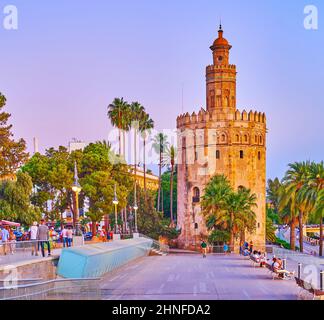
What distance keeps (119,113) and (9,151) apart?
31886 millimetres

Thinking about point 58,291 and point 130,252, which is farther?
point 130,252

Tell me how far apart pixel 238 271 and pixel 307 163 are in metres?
35.7

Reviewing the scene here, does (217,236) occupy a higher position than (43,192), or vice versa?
(43,192)

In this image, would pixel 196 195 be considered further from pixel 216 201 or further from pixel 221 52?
pixel 221 52

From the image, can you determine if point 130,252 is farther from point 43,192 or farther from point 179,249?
point 179,249

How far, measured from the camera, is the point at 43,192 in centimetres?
6412

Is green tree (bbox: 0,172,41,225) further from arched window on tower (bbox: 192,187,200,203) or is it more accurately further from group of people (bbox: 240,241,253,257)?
arched window on tower (bbox: 192,187,200,203)

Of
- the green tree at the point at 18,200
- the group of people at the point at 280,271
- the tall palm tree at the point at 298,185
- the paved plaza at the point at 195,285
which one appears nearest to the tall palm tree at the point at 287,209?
the tall palm tree at the point at 298,185

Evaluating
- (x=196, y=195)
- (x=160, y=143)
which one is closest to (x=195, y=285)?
(x=196, y=195)

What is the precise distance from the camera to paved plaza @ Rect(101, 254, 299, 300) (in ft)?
78.5

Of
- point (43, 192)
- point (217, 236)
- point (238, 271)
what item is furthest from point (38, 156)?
point (238, 271)

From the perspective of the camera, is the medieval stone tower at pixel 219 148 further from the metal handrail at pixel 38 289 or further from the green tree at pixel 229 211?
the metal handrail at pixel 38 289

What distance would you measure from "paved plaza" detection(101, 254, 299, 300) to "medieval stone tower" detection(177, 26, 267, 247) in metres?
44.0

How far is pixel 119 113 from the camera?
8744 cm
